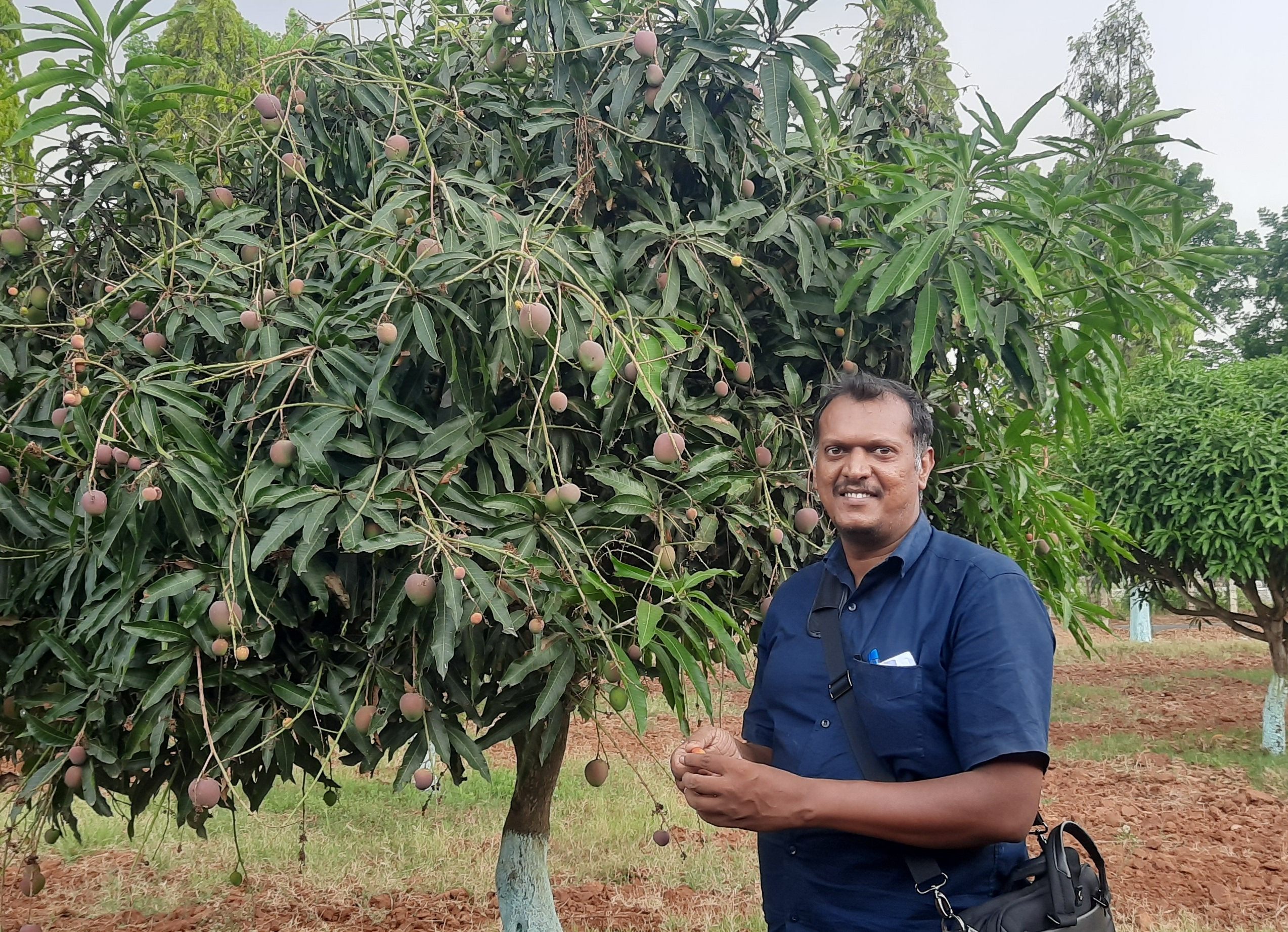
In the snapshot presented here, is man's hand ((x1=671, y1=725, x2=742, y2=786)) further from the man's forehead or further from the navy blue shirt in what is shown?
the man's forehead

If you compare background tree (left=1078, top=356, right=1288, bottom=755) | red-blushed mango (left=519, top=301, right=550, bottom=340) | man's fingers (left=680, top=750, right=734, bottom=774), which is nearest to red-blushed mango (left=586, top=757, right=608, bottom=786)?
man's fingers (left=680, top=750, right=734, bottom=774)

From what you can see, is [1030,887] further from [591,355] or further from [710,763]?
[591,355]

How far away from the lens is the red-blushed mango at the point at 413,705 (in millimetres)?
1623

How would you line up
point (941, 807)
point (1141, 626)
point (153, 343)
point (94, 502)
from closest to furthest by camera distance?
point (941, 807) → point (94, 502) → point (153, 343) → point (1141, 626)

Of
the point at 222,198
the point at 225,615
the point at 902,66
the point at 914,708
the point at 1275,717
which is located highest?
the point at 902,66

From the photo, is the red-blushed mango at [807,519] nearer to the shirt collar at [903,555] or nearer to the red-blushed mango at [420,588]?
the shirt collar at [903,555]

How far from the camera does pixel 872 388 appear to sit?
1.43 metres

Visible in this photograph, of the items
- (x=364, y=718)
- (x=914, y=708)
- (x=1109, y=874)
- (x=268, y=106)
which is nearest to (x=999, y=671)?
(x=914, y=708)

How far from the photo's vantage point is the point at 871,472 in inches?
54.6

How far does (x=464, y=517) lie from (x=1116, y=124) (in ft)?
5.12

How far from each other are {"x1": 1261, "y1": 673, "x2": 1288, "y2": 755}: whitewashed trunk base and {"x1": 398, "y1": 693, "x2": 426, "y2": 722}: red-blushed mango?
7370mm

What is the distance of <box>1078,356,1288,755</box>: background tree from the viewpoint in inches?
269

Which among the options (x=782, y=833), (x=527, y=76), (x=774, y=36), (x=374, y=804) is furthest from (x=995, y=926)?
(x=374, y=804)

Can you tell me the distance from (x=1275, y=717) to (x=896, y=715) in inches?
291
